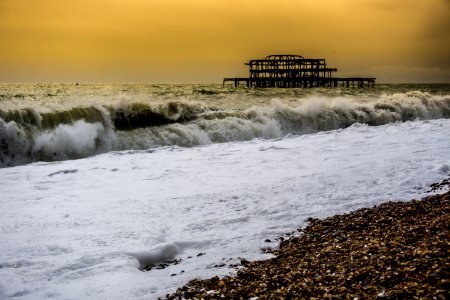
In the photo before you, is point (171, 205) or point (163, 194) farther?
point (163, 194)

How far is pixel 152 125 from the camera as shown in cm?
1650

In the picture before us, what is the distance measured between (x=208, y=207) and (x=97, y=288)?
8.28ft

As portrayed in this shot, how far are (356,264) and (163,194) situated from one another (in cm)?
390

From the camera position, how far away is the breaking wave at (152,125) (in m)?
12.8

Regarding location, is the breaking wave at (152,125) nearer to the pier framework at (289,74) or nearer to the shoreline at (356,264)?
the shoreline at (356,264)

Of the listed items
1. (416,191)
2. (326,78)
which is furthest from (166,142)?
(326,78)

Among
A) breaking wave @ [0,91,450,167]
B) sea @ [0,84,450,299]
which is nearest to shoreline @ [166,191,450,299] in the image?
sea @ [0,84,450,299]

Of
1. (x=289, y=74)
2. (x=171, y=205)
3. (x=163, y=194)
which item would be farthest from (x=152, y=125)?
(x=289, y=74)

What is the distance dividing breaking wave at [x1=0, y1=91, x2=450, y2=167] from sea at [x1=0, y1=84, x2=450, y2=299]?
2.5 inches

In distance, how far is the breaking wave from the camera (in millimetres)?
12750

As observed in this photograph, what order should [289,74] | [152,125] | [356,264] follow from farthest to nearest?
[289,74], [152,125], [356,264]

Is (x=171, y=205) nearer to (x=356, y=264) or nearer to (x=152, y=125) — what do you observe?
(x=356, y=264)

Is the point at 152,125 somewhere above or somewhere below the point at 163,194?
above

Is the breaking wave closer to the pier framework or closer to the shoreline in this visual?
the shoreline
